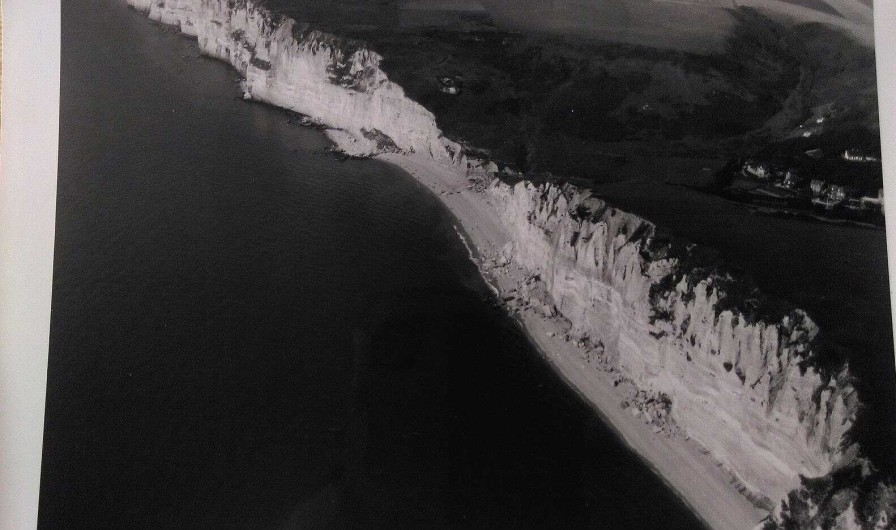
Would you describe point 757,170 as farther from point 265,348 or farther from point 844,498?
point 265,348

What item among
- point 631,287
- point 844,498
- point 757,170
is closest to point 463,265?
point 631,287

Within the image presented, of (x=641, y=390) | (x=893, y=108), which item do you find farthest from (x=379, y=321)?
(x=893, y=108)

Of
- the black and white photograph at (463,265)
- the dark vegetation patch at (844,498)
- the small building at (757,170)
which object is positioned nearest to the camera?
the dark vegetation patch at (844,498)

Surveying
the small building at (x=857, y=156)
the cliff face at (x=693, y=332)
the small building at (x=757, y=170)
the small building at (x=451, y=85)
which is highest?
the small building at (x=451, y=85)

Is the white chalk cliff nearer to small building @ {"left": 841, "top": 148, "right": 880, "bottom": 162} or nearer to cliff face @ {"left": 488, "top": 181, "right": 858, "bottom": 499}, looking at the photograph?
cliff face @ {"left": 488, "top": 181, "right": 858, "bottom": 499}

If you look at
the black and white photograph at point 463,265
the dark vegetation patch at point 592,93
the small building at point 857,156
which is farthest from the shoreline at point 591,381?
the small building at point 857,156

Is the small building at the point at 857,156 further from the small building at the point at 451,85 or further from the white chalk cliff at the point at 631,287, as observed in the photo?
the small building at the point at 451,85

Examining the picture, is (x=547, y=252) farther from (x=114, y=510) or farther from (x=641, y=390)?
(x=114, y=510)

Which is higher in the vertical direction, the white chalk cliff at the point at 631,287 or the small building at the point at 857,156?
the small building at the point at 857,156
